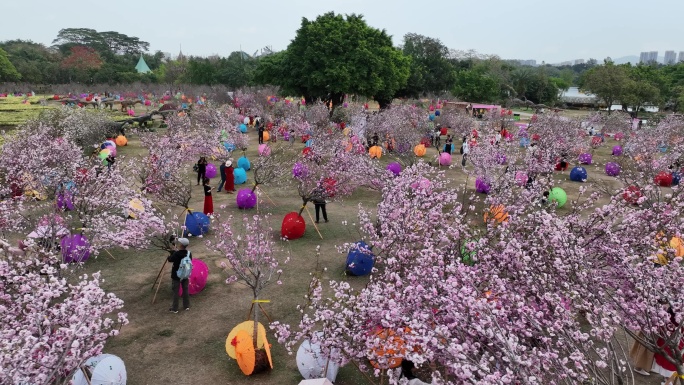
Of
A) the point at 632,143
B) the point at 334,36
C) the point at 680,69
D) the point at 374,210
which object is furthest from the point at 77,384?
the point at 680,69

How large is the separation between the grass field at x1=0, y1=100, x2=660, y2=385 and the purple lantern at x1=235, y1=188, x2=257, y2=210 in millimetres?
919

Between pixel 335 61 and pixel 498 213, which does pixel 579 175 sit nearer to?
pixel 498 213

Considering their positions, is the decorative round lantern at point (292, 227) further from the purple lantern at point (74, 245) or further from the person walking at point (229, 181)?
the person walking at point (229, 181)

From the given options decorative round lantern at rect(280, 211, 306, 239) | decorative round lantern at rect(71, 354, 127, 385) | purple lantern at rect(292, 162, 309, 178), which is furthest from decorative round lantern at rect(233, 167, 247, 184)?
decorative round lantern at rect(71, 354, 127, 385)

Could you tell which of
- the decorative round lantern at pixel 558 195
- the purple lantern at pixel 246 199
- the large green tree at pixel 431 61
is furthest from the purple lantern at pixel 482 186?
the large green tree at pixel 431 61

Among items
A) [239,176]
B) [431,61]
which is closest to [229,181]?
[239,176]

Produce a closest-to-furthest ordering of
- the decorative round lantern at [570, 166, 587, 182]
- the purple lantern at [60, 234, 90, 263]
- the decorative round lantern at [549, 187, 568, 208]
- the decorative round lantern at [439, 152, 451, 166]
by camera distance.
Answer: the purple lantern at [60, 234, 90, 263], the decorative round lantern at [549, 187, 568, 208], the decorative round lantern at [570, 166, 587, 182], the decorative round lantern at [439, 152, 451, 166]

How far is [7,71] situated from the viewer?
66562mm

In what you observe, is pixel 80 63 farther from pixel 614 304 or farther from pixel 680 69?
pixel 680 69

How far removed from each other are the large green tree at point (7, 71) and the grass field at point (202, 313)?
69171 mm

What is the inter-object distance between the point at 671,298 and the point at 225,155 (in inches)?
859

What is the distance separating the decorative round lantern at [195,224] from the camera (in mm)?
14766

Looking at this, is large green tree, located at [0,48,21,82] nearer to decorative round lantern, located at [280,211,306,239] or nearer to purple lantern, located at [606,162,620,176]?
decorative round lantern, located at [280,211,306,239]

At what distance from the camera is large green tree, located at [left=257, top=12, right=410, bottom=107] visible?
3822 centimetres
